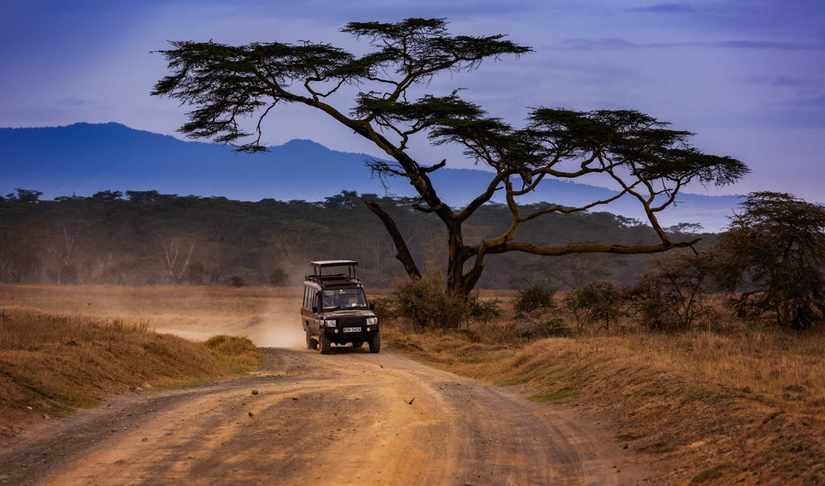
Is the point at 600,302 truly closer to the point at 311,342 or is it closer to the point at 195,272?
the point at 311,342

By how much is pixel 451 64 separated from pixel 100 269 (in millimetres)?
59454

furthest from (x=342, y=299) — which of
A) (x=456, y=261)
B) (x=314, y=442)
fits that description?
(x=314, y=442)

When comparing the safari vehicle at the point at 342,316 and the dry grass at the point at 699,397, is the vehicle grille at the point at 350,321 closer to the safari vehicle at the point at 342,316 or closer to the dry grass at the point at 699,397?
the safari vehicle at the point at 342,316

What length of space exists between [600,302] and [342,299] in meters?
8.96

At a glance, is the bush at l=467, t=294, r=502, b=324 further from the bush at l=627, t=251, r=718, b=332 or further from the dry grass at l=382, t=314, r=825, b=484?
the dry grass at l=382, t=314, r=825, b=484

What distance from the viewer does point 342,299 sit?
934 inches

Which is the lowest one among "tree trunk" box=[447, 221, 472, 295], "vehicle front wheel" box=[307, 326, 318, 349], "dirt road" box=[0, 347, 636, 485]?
"vehicle front wheel" box=[307, 326, 318, 349]

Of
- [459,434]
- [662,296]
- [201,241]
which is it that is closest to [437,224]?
[201,241]

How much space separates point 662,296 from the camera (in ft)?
87.1

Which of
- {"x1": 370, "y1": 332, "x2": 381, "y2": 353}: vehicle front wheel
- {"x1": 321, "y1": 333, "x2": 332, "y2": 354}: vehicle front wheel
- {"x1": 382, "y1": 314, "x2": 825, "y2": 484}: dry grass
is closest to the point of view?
{"x1": 382, "y1": 314, "x2": 825, "y2": 484}: dry grass

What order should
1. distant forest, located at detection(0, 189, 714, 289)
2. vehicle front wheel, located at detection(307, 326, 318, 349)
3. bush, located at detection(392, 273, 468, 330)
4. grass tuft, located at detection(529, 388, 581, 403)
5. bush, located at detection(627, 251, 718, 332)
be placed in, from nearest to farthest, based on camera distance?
grass tuft, located at detection(529, 388, 581, 403) → bush, located at detection(627, 251, 718, 332) → vehicle front wheel, located at detection(307, 326, 318, 349) → bush, located at detection(392, 273, 468, 330) → distant forest, located at detection(0, 189, 714, 289)

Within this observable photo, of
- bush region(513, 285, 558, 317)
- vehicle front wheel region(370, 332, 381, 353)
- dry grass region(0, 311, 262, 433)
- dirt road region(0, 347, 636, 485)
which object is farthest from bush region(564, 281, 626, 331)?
dirt road region(0, 347, 636, 485)

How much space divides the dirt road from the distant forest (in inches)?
2498

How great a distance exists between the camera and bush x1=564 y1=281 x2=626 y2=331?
26.9 meters
